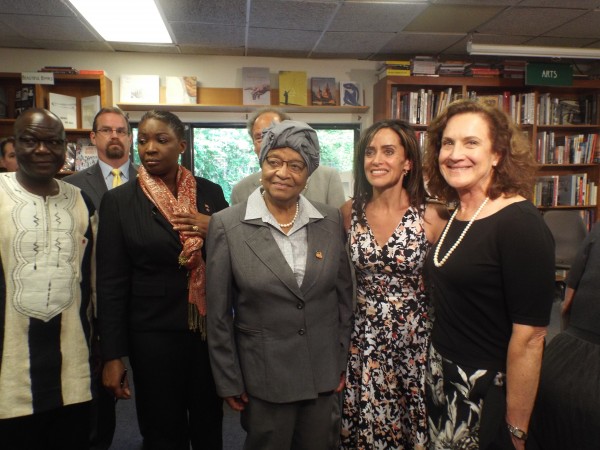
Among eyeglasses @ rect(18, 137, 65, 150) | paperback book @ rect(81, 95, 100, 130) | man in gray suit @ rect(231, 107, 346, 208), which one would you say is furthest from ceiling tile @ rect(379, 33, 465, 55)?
eyeglasses @ rect(18, 137, 65, 150)

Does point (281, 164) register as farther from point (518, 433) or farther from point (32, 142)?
point (518, 433)

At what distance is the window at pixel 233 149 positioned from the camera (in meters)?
4.82

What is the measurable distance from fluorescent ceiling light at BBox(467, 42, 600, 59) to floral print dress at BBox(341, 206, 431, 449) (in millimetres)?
3252

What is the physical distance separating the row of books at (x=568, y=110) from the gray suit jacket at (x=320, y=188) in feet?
11.2

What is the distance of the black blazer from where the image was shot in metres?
1.51

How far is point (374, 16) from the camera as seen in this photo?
3.56 meters

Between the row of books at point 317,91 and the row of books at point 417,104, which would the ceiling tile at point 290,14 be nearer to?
the row of books at point 317,91

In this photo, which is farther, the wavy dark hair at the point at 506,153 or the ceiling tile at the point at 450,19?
the ceiling tile at the point at 450,19

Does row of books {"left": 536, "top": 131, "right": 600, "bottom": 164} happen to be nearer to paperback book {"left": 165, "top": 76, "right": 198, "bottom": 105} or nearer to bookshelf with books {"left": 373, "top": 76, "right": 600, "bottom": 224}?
bookshelf with books {"left": 373, "top": 76, "right": 600, "bottom": 224}

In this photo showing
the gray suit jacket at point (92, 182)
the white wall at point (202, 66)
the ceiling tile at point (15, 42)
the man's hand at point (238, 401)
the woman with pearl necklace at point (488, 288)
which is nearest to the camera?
the woman with pearl necklace at point (488, 288)

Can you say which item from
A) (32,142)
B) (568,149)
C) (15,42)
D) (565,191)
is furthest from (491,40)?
(15,42)

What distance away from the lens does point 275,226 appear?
56.7 inches

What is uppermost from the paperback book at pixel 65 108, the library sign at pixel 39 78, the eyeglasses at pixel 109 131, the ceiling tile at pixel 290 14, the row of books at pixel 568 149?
the ceiling tile at pixel 290 14

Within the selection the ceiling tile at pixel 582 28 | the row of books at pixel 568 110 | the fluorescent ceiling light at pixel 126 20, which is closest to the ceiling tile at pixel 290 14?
the fluorescent ceiling light at pixel 126 20
